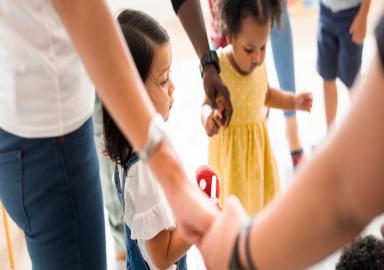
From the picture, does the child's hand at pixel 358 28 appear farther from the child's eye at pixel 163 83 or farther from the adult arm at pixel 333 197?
the adult arm at pixel 333 197

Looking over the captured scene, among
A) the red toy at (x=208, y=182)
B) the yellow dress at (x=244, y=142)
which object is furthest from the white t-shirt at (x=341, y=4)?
the red toy at (x=208, y=182)

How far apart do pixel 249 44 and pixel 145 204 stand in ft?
1.77

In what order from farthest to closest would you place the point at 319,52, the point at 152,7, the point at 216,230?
the point at 152,7, the point at 319,52, the point at 216,230

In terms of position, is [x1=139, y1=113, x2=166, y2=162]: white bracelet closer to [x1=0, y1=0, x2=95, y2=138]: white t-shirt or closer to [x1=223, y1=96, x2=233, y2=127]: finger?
[x1=0, y1=0, x2=95, y2=138]: white t-shirt

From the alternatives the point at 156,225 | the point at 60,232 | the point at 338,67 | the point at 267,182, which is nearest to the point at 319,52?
the point at 338,67

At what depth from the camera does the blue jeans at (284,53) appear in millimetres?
1854

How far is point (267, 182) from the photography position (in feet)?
4.65

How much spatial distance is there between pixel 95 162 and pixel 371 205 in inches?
21.3

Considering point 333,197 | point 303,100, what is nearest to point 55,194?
point 333,197

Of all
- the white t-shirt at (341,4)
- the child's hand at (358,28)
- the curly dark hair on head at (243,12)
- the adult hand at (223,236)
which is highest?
the curly dark hair on head at (243,12)

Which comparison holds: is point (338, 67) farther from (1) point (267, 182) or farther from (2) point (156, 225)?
(2) point (156, 225)

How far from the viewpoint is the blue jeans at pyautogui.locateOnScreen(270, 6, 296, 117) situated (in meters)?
1.85

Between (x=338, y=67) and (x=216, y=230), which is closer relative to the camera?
(x=216, y=230)

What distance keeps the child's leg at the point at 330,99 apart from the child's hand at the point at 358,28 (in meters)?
0.24
